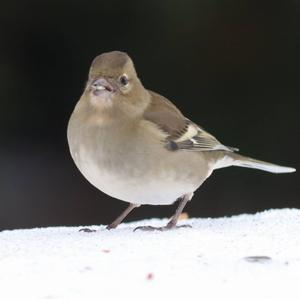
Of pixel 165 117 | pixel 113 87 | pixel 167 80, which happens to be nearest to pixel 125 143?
pixel 113 87

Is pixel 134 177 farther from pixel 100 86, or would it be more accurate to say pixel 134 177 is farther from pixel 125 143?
pixel 100 86

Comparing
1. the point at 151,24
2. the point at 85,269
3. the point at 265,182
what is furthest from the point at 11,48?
the point at 85,269

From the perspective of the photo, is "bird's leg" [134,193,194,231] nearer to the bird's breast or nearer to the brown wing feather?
the bird's breast

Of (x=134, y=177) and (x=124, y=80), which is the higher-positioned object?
(x=124, y=80)

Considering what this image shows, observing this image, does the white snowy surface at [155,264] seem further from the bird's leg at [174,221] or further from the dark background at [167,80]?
the dark background at [167,80]

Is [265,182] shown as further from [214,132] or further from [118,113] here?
[118,113]

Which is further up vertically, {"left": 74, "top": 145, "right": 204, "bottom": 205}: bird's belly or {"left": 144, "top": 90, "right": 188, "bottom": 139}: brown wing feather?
{"left": 144, "top": 90, "right": 188, "bottom": 139}: brown wing feather

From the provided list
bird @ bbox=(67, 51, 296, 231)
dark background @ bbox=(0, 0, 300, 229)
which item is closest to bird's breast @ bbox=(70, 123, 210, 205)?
bird @ bbox=(67, 51, 296, 231)
